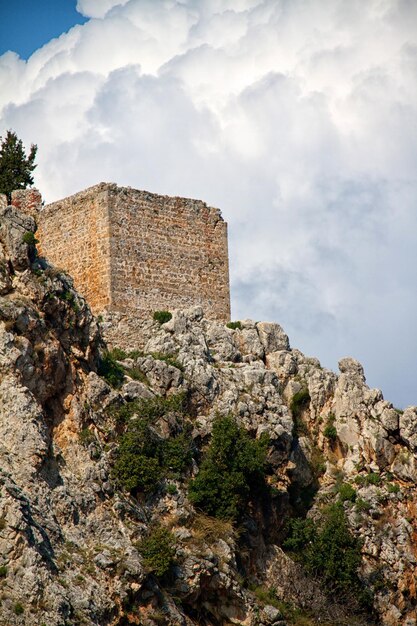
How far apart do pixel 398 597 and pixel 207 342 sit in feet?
33.2

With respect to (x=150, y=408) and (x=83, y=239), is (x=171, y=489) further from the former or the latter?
(x=83, y=239)

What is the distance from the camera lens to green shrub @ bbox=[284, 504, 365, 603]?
48.7m

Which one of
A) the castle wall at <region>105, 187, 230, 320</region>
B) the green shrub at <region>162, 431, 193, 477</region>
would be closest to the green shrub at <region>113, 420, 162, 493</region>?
the green shrub at <region>162, 431, 193, 477</region>

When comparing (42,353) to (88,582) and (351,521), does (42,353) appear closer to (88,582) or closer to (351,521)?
(88,582)

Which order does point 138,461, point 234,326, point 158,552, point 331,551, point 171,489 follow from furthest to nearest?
1. point 234,326
2. point 331,551
3. point 171,489
4. point 138,461
5. point 158,552

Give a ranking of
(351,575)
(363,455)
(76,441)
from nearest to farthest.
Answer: (76,441) < (351,575) < (363,455)

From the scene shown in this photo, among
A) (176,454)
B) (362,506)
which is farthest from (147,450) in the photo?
(362,506)

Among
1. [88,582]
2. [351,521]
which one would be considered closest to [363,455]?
[351,521]

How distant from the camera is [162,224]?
179 feet

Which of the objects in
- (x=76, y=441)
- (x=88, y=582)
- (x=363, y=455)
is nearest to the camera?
(x=88, y=582)

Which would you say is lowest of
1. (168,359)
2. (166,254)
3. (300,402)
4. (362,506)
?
(362,506)

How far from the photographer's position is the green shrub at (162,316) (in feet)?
173

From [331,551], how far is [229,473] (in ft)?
13.9

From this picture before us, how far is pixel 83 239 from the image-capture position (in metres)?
53.9
